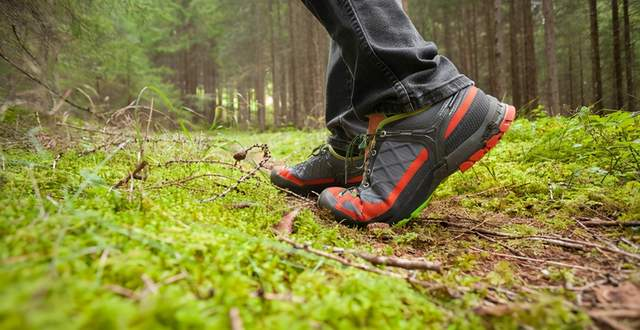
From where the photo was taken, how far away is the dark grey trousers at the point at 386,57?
1.42 m

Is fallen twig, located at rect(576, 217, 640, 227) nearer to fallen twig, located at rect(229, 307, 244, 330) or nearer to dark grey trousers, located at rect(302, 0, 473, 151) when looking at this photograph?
dark grey trousers, located at rect(302, 0, 473, 151)

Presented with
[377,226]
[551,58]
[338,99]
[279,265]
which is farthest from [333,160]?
[551,58]

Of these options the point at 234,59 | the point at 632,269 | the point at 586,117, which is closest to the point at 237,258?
the point at 632,269

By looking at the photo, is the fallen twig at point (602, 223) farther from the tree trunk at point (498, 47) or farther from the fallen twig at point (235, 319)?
the tree trunk at point (498, 47)

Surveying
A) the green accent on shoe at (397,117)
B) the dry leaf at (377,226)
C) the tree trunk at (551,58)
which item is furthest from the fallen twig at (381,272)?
the tree trunk at (551,58)

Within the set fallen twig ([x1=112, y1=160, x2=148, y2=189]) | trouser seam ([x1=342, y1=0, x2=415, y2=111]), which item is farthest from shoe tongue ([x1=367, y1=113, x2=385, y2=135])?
fallen twig ([x1=112, y1=160, x2=148, y2=189])

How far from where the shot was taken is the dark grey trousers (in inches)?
55.9

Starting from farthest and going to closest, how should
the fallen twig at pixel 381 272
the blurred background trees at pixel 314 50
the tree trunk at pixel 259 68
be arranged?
the tree trunk at pixel 259 68, the blurred background trees at pixel 314 50, the fallen twig at pixel 381 272

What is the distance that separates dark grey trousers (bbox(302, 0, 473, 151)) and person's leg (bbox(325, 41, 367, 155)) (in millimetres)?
336

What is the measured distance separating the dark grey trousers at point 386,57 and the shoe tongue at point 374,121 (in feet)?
0.10

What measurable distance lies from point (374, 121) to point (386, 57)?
0.29 metres

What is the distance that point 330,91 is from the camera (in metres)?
2.01

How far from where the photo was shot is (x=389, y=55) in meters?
1.41

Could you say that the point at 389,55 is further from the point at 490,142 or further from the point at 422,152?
the point at 490,142
